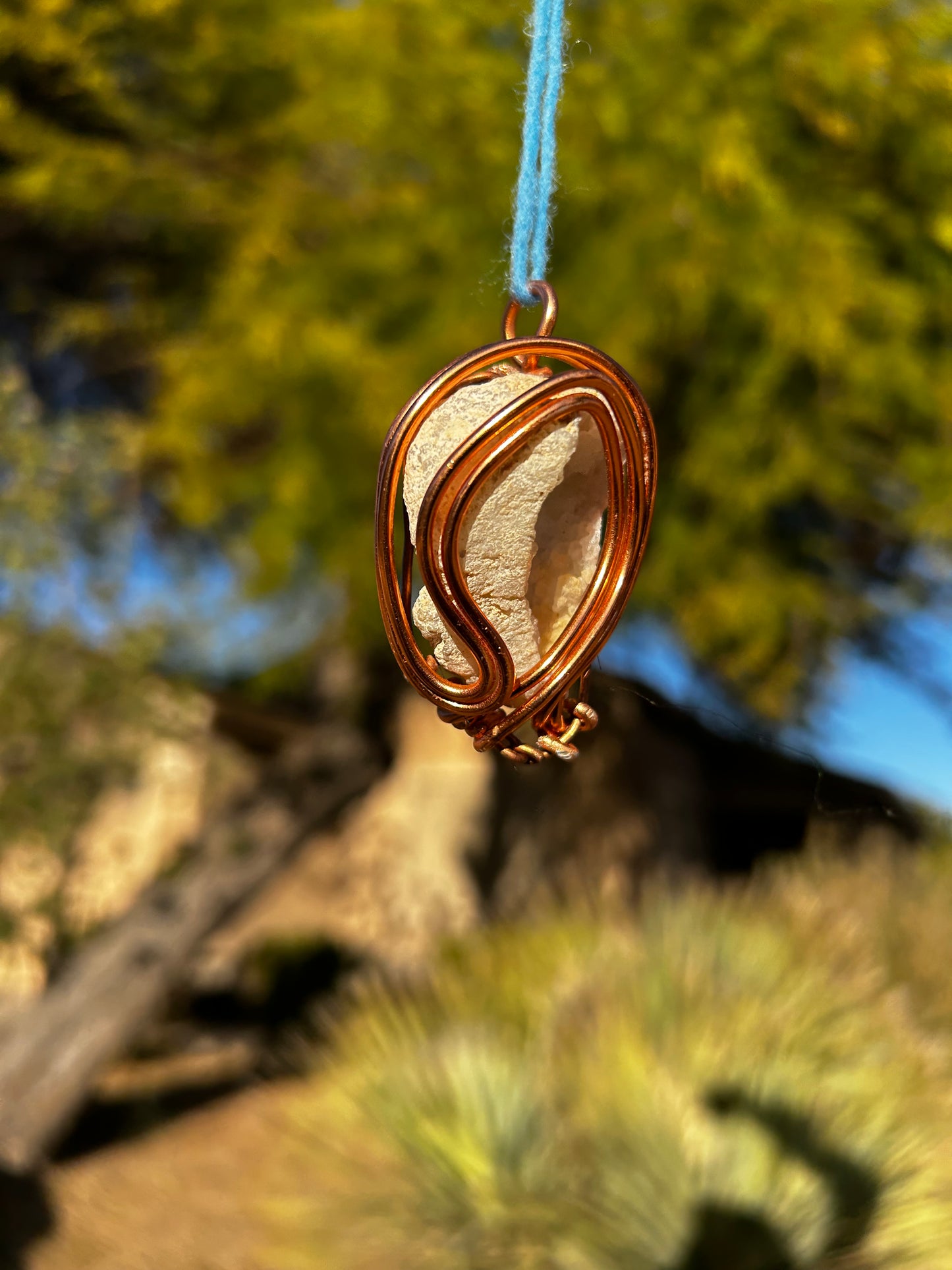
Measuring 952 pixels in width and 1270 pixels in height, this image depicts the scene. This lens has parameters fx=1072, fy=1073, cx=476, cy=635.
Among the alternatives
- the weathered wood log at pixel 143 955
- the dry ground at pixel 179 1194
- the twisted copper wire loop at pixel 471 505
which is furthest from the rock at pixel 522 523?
the weathered wood log at pixel 143 955

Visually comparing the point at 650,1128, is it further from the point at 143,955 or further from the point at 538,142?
the point at 143,955

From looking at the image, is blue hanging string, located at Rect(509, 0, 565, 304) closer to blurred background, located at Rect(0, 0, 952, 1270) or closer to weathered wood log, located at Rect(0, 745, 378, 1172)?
blurred background, located at Rect(0, 0, 952, 1270)

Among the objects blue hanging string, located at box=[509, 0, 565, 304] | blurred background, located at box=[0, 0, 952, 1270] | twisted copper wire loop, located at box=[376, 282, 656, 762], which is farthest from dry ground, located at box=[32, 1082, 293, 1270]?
blue hanging string, located at box=[509, 0, 565, 304]

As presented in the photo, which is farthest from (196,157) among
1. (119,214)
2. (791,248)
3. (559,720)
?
(559,720)

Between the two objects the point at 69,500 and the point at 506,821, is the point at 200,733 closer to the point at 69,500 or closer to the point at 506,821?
the point at 69,500

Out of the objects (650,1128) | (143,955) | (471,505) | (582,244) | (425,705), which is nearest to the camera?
(471,505)

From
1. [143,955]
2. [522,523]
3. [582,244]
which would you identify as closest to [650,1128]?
[522,523]

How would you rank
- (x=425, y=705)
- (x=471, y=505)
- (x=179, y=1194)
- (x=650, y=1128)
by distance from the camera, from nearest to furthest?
1. (x=471, y=505)
2. (x=650, y=1128)
3. (x=179, y=1194)
4. (x=425, y=705)
